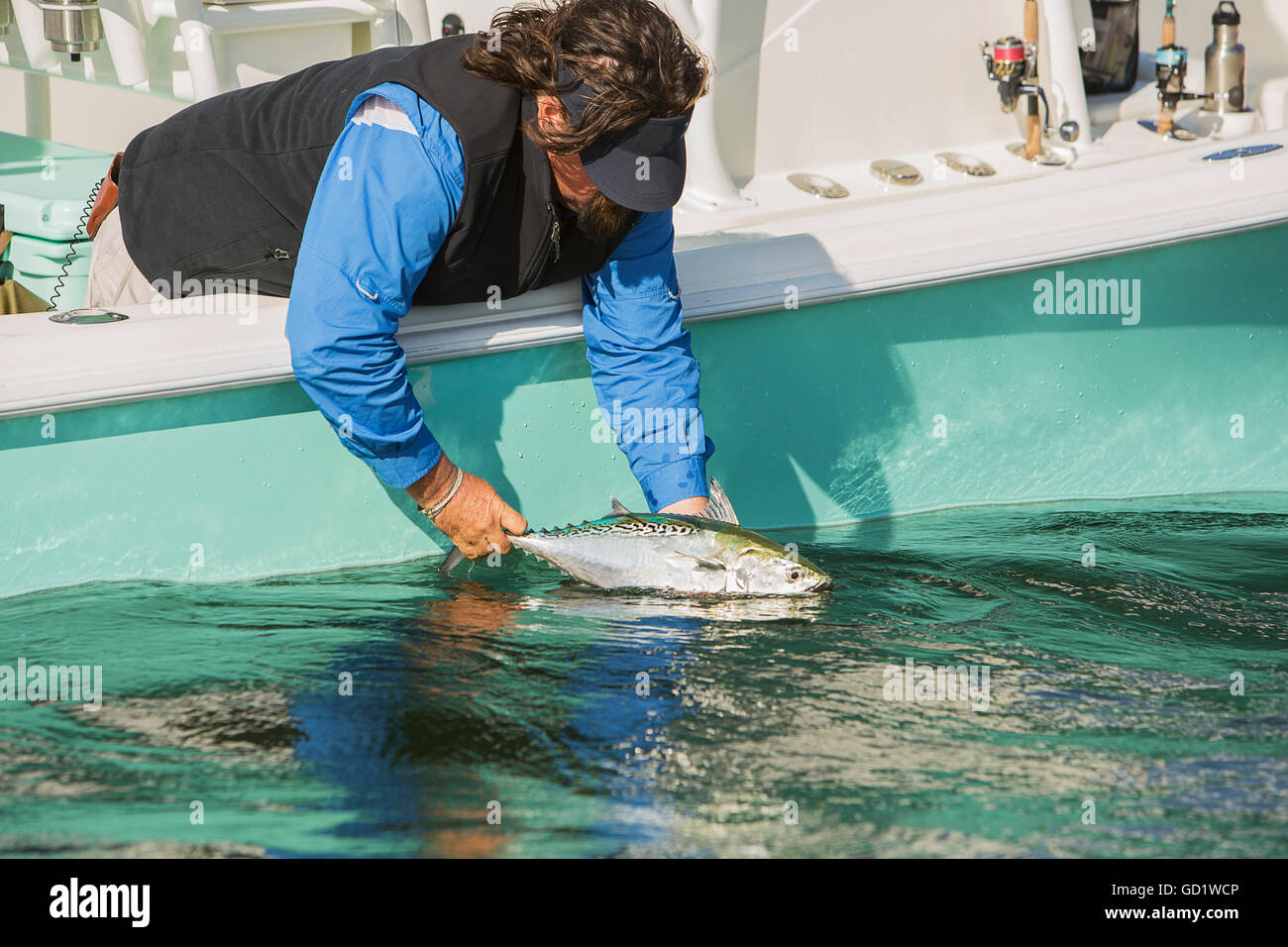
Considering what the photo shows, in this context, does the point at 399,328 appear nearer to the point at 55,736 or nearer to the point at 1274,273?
the point at 55,736

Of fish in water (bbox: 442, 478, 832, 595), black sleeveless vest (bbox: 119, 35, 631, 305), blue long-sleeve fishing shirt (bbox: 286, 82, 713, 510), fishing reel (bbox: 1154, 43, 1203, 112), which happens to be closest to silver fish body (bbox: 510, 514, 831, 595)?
fish in water (bbox: 442, 478, 832, 595)

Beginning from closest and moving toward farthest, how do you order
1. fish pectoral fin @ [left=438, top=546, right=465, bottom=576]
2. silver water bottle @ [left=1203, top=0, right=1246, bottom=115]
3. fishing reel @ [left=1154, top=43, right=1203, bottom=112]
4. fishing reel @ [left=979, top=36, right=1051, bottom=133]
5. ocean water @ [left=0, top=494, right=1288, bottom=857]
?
1. ocean water @ [left=0, top=494, right=1288, bottom=857]
2. fish pectoral fin @ [left=438, top=546, right=465, bottom=576]
3. fishing reel @ [left=979, top=36, right=1051, bottom=133]
4. fishing reel @ [left=1154, top=43, right=1203, bottom=112]
5. silver water bottle @ [left=1203, top=0, right=1246, bottom=115]

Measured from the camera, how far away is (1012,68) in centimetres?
415

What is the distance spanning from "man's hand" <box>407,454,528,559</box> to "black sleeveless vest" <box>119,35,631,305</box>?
412mm

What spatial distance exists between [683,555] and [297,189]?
3.77ft

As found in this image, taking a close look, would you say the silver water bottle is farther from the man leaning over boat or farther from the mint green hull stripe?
the man leaning over boat

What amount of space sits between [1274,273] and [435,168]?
2464mm

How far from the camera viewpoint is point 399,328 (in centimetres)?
304

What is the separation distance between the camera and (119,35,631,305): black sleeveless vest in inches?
110

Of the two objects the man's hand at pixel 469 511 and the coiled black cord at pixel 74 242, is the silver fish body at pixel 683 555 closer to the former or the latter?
the man's hand at pixel 469 511

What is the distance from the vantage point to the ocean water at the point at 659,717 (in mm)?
2168

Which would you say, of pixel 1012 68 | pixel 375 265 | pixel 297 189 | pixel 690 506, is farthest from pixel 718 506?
pixel 1012 68

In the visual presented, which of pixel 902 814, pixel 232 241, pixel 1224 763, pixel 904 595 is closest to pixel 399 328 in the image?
pixel 232 241

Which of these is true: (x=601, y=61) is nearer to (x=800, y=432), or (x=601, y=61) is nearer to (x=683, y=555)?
(x=683, y=555)
